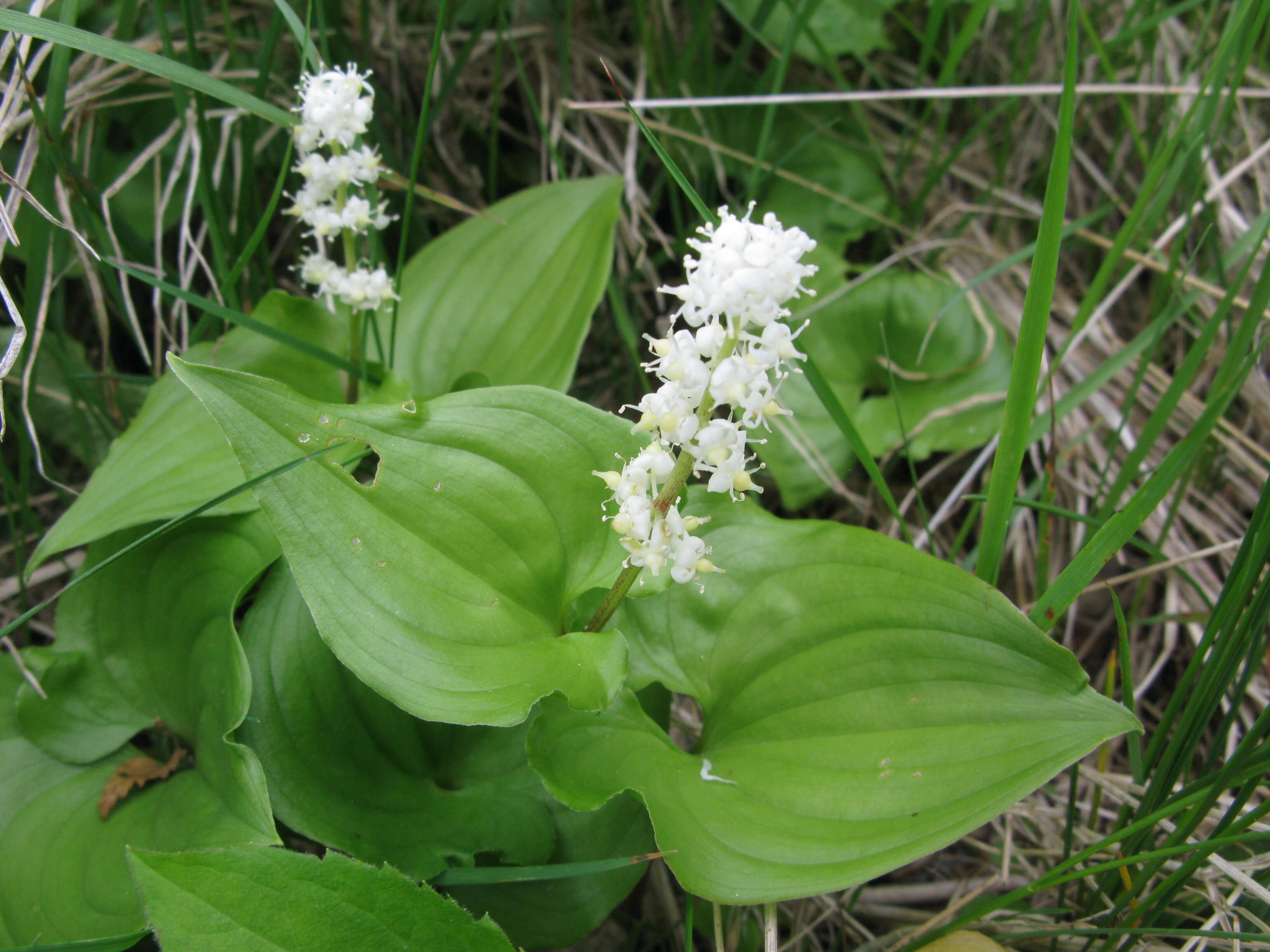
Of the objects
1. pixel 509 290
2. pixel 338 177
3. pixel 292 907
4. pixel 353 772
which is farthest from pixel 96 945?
pixel 509 290

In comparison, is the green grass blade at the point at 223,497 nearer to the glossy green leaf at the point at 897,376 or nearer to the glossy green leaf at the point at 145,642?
the glossy green leaf at the point at 145,642

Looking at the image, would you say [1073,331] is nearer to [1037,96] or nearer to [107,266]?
[1037,96]

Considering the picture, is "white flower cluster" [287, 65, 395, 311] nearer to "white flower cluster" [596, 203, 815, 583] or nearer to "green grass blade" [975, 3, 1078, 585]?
"white flower cluster" [596, 203, 815, 583]

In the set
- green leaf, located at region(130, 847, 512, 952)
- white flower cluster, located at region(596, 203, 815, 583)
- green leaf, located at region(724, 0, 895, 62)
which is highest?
green leaf, located at region(724, 0, 895, 62)

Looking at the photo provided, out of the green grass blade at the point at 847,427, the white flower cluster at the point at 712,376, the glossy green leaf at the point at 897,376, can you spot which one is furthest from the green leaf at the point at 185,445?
the glossy green leaf at the point at 897,376

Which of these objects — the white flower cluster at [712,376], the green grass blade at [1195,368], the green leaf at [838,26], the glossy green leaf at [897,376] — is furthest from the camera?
the green leaf at [838,26]

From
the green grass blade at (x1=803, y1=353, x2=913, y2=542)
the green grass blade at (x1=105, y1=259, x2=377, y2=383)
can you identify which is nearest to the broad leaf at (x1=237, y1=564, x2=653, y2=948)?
the green grass blade at (x1=105, y1=259, x2=377, y2=383)

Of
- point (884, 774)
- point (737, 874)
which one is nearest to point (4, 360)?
point (737, 874)
